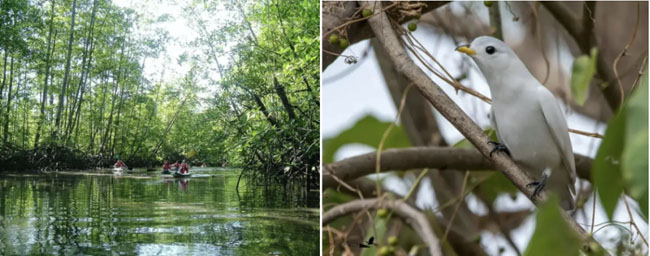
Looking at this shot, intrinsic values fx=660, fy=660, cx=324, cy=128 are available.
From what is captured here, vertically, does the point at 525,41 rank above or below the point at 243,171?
above

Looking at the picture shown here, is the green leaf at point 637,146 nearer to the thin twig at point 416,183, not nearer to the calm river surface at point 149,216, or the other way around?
the thin twig at point 416,183

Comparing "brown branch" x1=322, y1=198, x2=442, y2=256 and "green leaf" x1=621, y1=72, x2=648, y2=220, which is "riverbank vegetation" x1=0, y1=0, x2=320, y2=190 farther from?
"green leaf" x1=621, y1=72, x2=648, y2=220

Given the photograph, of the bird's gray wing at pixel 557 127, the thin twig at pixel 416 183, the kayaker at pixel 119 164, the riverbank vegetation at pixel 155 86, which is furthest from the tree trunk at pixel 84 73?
the bird's gray wing at pixel 557 127

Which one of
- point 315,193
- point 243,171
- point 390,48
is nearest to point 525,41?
point 390,48

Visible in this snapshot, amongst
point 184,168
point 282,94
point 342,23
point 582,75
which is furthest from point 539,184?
point 184,168

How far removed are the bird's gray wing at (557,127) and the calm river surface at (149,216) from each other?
94 centimetres

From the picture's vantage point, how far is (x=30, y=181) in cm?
207

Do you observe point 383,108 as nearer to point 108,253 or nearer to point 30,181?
point 108,253

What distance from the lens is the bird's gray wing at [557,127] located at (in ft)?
4.16

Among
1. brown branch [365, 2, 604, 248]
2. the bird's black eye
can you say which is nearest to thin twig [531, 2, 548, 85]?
the bird's black eye

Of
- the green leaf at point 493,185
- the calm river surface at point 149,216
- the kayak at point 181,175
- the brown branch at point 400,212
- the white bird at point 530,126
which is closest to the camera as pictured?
the brown branch at point 400,212

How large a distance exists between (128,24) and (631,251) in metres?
1.62

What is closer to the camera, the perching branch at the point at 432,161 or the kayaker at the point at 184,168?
the perching branch at the point at 432,161

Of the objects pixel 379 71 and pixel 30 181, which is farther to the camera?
pixel 30 181
